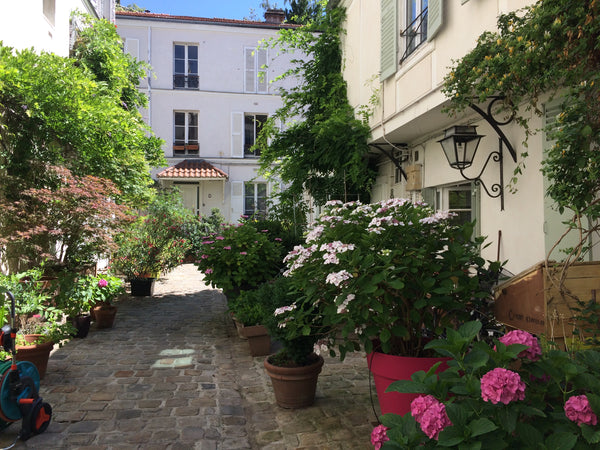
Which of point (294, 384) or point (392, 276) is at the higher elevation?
point (392, 276)

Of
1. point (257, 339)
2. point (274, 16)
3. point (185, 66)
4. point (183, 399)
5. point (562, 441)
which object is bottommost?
point (183, 399)

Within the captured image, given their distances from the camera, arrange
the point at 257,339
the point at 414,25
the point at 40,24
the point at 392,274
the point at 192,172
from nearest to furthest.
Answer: the point at 392,274 → the point at 257,339 → the point at 414,25 → the point at 40,24 → the point at 192,172

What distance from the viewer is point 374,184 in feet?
30.8

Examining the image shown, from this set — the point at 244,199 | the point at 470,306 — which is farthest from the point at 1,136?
the point at 244,199

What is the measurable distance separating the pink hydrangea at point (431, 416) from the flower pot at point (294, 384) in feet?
7.06

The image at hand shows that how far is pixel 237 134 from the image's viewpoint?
19172mm

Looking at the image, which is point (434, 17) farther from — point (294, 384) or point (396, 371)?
point (294, 384)

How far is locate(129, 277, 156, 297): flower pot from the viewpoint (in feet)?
33.5

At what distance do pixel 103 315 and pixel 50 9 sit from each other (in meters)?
5.39

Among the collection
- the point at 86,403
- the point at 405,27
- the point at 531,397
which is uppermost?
the point at 405,27

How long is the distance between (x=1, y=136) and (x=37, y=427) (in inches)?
177

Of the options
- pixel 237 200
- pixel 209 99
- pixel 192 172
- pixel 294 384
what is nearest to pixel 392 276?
pixel 294 384

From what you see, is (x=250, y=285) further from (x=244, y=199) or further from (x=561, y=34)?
(x=244, y=199)

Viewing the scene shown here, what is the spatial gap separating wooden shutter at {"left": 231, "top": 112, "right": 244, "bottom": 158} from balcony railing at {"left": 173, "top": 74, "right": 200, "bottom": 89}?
1924mm
